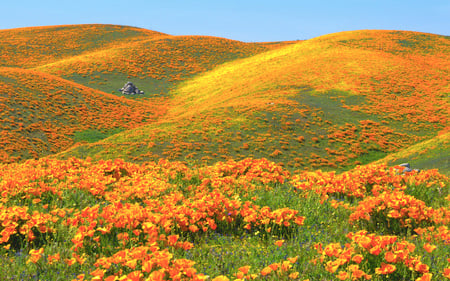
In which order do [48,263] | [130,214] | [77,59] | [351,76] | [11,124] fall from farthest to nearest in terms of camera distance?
[77,59] → [351,76] → [11,124] → [130,214] → [48,263]

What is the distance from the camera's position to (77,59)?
57.0 metres

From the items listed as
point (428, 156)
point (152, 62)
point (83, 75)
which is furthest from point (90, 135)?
point (152, 62)

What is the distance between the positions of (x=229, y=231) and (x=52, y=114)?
89.3 feet

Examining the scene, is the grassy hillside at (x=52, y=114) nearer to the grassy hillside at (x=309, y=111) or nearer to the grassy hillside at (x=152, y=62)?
the grassy hillside at (x=309, y=111)

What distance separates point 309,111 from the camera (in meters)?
28.0

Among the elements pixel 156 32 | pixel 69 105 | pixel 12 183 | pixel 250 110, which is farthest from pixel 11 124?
pixel 156 32

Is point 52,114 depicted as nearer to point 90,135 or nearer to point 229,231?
point 90,135

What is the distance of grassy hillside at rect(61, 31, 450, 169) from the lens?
68.5 ft

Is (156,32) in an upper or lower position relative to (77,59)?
upper

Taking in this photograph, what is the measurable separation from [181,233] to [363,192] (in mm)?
4789

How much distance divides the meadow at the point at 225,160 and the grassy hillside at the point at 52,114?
6.7 inches

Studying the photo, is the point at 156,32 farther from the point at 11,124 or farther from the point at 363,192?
the point at 363,192

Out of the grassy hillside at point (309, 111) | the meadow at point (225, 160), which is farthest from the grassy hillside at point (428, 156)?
the grassy hillside at point (309, 111)

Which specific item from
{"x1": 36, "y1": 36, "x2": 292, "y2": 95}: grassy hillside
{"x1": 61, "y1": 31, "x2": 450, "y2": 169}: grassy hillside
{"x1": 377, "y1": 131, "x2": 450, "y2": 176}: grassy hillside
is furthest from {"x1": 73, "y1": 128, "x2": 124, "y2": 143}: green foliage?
{"x1": 377, "y1": 131, "x2": 450, "y2": 176}: grassy hillside
